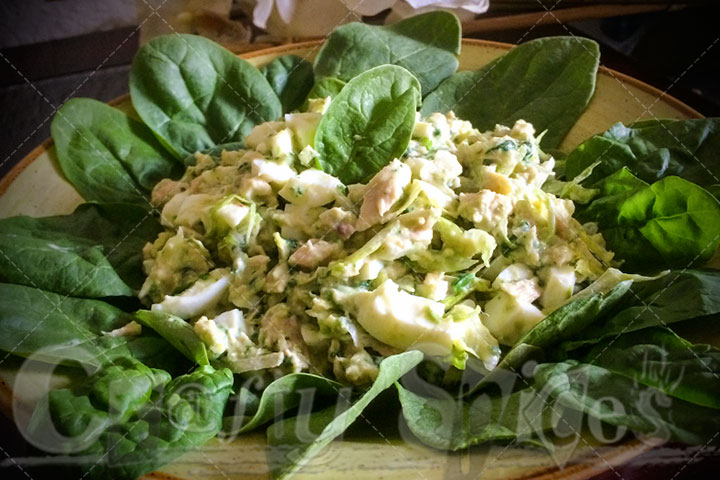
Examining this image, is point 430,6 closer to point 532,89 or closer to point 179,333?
point 532,89

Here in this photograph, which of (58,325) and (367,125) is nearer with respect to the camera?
(58,325)

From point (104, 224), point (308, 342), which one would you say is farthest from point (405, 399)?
point (104, 224)

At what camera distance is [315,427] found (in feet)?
3.71

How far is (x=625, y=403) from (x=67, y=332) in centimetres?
96

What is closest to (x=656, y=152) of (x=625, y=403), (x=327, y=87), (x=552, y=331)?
(x=552, y=331)

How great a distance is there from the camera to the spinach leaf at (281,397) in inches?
44.6

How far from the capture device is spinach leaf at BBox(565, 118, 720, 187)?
57.7 inches

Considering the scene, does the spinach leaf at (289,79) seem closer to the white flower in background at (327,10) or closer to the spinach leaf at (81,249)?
the white flower in background at (327,10)

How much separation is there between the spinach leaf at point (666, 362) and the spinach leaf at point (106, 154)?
1.06 metres

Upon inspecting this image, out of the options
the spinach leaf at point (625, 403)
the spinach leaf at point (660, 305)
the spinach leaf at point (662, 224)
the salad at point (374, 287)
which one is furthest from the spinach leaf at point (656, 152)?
the spinach leaf at point (625, 403)

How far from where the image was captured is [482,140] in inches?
58.6

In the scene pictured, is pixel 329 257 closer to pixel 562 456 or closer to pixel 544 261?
pixel 544 261

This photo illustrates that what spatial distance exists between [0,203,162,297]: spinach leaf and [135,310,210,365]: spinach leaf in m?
0.15

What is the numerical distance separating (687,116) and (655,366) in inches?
28.1
